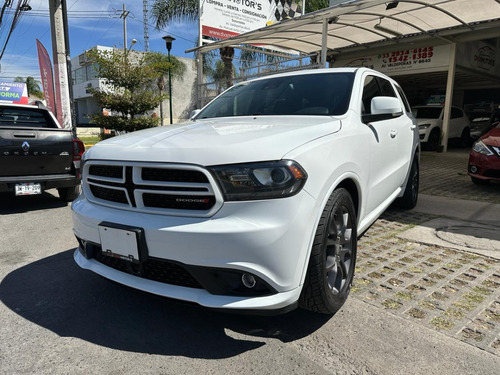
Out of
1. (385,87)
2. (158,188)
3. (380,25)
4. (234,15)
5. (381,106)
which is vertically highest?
(234,15)

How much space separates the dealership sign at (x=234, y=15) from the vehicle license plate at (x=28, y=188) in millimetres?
9863

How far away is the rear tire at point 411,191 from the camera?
512cm

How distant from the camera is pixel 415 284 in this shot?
299 cm

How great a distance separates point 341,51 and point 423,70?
124 inches

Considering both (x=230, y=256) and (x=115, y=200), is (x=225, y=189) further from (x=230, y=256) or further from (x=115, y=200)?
(x=115, y=200)

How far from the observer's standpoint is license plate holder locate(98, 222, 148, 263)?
2.11m

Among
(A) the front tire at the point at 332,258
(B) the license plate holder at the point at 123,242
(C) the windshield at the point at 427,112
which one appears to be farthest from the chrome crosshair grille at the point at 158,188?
(C) the windshield at the point at 427,112

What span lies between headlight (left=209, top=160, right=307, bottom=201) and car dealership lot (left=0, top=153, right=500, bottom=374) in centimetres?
72

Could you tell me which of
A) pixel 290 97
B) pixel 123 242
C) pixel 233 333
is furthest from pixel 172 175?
pixel 290 97

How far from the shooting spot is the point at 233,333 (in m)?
2.38

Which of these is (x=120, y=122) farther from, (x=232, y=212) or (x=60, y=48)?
(x=232, y=212)

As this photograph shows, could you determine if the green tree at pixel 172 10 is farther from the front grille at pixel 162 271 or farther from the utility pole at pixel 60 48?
the front grille at pixel 162 271

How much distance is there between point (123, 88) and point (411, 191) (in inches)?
387

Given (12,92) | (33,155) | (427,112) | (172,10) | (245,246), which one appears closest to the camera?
(245,246)
